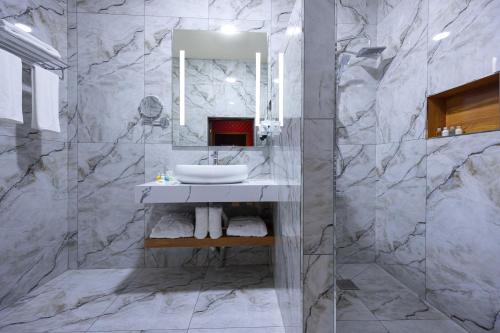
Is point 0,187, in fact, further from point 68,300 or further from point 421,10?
point 421,10

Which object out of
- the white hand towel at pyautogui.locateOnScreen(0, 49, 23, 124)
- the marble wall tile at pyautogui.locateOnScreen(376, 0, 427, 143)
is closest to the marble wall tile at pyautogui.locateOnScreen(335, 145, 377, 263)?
the marble wall tile at pyautogui.locateOnScreen(376, 0, 427, 143)

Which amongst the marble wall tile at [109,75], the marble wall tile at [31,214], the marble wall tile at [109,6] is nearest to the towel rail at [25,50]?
the marble wall tile at [109,75]

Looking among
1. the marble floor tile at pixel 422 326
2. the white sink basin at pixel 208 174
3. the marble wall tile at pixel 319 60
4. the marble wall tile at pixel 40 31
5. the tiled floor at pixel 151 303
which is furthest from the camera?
the white sink basin at pixel 208 174

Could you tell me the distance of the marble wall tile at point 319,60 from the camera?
3.38ft

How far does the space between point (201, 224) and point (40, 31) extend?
190 centimetres

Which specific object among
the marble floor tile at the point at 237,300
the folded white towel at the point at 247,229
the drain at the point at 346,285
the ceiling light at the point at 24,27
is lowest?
the marble floor tile at the point at 237,300

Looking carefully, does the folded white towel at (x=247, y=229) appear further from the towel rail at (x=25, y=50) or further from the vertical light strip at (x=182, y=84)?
the towel rail at (x=25, y=50)

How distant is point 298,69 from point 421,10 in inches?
41.4

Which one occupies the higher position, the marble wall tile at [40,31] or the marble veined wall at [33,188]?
the marble wall tile at [40,31]

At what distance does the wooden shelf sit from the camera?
1.84 m

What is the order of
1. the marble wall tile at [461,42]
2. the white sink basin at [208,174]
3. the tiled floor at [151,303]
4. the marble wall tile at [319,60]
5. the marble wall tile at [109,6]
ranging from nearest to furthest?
the marble wall tile at [319,60] → the marble wall tile at [461,42] → the tiled floor at [151,303] → the white sink basin at [208,174] → the marble wall tile at [109,6]

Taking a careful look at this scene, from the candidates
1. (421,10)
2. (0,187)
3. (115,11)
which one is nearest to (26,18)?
(115,11)

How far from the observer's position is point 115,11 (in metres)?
2.27

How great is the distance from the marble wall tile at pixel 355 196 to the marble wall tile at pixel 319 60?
2.35 ft
